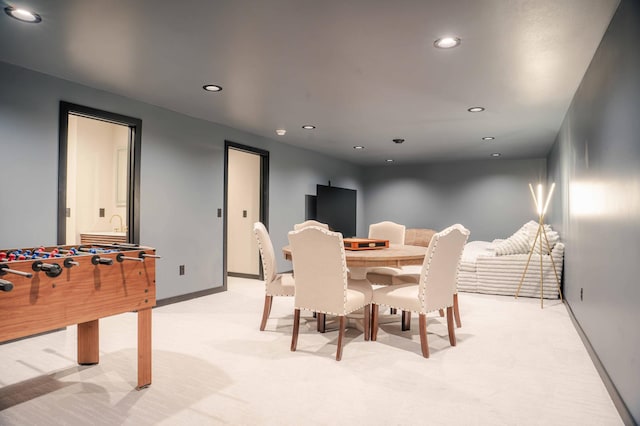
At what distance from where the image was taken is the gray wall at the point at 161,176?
3348mm

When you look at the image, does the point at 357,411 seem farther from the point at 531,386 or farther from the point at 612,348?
the point at 612,348

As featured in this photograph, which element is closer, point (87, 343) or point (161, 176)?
point (87, 343)

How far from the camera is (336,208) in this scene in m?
7.92

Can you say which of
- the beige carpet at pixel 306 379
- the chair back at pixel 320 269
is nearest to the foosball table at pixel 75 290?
the beige carpet at pixel 306 379

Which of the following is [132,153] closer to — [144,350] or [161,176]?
[161,176]

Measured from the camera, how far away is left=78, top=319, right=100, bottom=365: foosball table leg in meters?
2.74

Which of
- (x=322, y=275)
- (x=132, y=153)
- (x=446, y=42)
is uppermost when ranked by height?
(x=446, y=42)

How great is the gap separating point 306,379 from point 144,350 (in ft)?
3.26

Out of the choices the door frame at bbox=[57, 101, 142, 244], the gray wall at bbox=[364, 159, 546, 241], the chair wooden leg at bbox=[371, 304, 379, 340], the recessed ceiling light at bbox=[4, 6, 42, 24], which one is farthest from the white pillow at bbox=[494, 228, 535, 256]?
the recessed ceiling light at bbox=[4, 6, 42, 24]

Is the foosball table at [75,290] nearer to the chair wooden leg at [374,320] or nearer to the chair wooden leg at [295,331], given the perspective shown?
the chair wooden leg at [295,331]

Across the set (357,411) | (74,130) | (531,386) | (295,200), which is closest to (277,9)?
(357,411)

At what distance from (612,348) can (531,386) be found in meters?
0.52

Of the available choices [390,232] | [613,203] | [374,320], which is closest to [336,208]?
[390,232]

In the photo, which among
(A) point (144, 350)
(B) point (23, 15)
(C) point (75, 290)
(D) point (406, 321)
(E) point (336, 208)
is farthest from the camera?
(E) point (336, 208)
